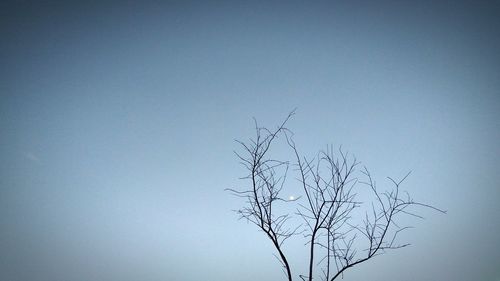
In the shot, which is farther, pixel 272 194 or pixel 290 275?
pixel 272 194

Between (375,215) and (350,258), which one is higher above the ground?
(375,215)

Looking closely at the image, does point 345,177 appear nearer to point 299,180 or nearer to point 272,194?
point 299,180

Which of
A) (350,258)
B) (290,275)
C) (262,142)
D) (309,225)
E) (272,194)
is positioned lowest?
(290,275)

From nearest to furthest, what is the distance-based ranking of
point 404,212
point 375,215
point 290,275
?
point 290,275 < point 404,212 < point 375,215

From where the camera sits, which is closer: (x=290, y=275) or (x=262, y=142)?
(x=290, y=275)

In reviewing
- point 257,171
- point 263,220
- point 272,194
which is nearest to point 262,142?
point 257,171

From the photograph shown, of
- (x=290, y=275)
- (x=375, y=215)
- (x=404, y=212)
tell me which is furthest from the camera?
(x=375, y=215)

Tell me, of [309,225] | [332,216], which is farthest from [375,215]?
[309,225]

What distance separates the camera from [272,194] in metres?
5.77

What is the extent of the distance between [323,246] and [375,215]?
4.35 feet

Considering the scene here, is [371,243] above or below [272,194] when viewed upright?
below

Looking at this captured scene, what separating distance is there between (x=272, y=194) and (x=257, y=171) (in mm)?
564

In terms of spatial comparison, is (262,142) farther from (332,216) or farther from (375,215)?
(375,215)

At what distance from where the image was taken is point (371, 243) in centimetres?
559
